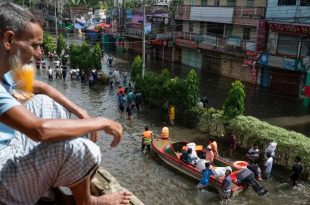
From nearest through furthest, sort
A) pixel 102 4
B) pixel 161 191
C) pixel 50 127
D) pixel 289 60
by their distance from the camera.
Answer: pixel 50 127 → pixel 161 191 → pixel 289 60 → pixel 102 4

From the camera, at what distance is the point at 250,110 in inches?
943

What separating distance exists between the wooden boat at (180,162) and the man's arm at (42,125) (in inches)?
422

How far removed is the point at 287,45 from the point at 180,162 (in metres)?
17.8

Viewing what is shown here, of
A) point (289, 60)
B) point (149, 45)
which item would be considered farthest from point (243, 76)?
point (149, 45)

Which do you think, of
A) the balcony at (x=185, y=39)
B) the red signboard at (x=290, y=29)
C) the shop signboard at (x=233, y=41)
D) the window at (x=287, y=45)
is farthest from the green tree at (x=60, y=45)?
the window at (x=287, y=45)

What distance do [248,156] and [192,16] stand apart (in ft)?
85.6

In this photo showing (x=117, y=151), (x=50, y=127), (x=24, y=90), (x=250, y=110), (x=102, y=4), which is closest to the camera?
(x=50, y=127)

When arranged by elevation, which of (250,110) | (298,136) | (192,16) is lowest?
(250,110)

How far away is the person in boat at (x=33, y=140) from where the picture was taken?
7.41 ft

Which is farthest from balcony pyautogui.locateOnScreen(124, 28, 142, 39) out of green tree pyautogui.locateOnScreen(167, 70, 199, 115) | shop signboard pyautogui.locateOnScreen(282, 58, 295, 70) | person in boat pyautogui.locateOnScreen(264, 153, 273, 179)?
person in boat pyautogui.locateOnScreen(264, 153, 273, 179)

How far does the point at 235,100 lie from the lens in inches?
661

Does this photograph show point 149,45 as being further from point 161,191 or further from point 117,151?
point 161,191

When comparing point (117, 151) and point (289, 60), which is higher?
point (289, 60)

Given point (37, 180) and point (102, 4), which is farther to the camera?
point (102, 4)
